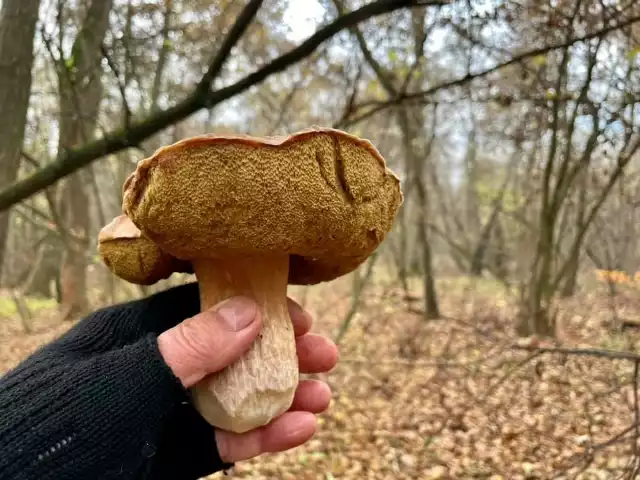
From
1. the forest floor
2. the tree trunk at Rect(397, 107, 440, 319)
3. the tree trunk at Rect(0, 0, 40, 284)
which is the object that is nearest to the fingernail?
the forest floor

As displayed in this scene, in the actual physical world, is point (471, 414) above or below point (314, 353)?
below

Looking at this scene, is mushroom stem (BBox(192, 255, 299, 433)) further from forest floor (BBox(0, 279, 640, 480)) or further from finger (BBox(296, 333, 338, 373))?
forest floor (BBox(0, 279, 640, 480))

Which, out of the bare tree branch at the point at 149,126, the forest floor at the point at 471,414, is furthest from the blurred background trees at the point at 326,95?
the forest floor at the point at 471,414

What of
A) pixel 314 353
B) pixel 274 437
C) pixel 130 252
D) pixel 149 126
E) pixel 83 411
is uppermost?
pixel 149 126

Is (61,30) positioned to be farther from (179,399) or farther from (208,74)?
(179,399)

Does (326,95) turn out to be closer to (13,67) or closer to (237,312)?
(13,67)

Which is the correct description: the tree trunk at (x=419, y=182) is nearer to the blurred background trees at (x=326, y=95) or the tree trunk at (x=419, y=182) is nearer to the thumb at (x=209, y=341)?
the blurred background trees at (x=326, y=95)

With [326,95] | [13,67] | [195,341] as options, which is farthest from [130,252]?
[326,95]
